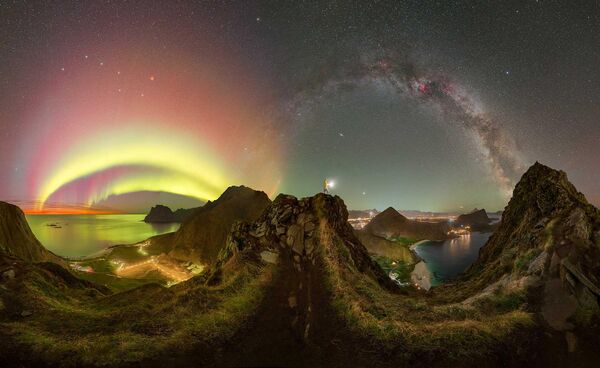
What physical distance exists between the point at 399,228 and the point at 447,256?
112 feet

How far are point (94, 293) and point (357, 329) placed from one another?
17.1 m

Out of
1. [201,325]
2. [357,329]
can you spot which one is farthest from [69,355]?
[357,329]

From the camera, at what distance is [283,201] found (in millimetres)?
20797

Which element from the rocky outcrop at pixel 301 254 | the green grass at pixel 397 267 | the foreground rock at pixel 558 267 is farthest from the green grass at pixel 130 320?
the green grass at pixel 397 267

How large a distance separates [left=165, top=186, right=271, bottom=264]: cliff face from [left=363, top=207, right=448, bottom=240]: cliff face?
→ 84.3 metres

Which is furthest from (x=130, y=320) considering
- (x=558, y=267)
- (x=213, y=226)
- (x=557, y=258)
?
(x=213, y=226)

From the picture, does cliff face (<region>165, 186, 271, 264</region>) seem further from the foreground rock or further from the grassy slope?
the foreground rock

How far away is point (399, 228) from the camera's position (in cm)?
14062

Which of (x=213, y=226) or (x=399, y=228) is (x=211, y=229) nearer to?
(x=213, y=226)

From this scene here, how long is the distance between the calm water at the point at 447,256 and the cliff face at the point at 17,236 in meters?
79.8

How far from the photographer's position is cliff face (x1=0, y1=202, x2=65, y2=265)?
90.7 ft

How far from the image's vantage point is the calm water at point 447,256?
8271 cm

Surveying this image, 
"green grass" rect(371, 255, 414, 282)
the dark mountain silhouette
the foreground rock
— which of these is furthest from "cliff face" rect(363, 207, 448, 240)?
the foreground rock

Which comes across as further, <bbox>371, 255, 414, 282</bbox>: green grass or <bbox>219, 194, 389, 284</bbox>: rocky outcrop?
<bbox>371, 255, 414, 282</bbox>: green grass
